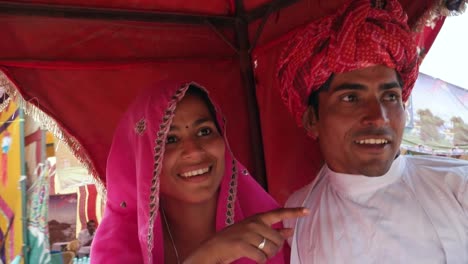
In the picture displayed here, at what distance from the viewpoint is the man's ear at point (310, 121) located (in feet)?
7.06

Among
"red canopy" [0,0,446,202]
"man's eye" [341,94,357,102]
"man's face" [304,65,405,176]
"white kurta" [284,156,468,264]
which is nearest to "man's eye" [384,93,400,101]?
"man's face" [304,65,405,176]

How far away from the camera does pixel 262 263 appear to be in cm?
143

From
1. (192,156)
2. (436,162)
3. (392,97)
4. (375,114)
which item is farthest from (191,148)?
(436,162)

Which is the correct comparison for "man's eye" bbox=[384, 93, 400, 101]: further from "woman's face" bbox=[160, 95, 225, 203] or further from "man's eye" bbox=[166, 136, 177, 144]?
"man's eye" bbox=[166, 136, 177, 144]

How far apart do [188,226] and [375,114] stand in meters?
0.95

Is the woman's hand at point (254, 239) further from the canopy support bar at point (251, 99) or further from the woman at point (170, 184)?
the canopy support bar at point (251, 99)

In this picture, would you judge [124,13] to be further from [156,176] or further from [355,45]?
[355,45]

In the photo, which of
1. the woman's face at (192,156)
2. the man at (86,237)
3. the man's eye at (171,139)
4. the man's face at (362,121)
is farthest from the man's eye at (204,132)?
the man at (86,237)

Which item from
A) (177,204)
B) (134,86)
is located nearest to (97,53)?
(134,86)

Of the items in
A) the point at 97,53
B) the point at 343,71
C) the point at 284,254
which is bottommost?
the point at 284,254

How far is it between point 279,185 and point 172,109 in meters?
1.09

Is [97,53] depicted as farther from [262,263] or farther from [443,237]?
[443,237]

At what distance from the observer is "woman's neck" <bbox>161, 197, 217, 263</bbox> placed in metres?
1.95

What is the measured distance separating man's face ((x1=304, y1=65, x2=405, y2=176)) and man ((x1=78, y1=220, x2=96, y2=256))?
16.0 feet
